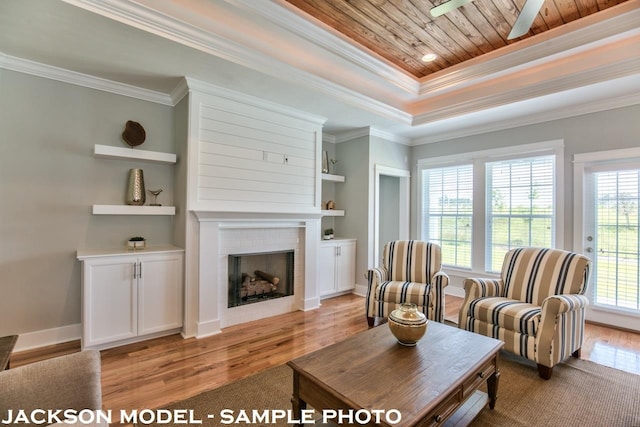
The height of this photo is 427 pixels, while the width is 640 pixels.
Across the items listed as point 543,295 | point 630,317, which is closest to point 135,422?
point 543,295

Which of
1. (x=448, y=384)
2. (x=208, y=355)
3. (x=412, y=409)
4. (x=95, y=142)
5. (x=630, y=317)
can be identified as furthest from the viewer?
(x=630, y=317)

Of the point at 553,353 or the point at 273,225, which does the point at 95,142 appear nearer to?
the point at 273,225

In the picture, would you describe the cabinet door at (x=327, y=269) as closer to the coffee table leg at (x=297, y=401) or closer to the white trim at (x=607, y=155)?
the coffee table leg at (x=297, y=401)

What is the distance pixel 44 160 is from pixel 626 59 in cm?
562

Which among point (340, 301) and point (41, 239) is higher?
point (41, 239)

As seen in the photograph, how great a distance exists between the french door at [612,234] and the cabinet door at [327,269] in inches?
122

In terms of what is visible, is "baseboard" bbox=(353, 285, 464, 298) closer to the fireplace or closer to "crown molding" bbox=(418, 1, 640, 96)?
the fireplace

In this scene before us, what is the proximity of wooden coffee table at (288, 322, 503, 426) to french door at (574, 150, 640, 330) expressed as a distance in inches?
105

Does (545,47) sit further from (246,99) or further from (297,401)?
(297,401)

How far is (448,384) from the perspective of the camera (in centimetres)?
152

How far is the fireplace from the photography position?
351 centimetres

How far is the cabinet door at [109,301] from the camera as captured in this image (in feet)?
8.83

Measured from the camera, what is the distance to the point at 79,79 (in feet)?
9.88

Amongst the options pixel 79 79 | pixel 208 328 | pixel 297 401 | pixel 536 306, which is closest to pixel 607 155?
pixel 536 306
